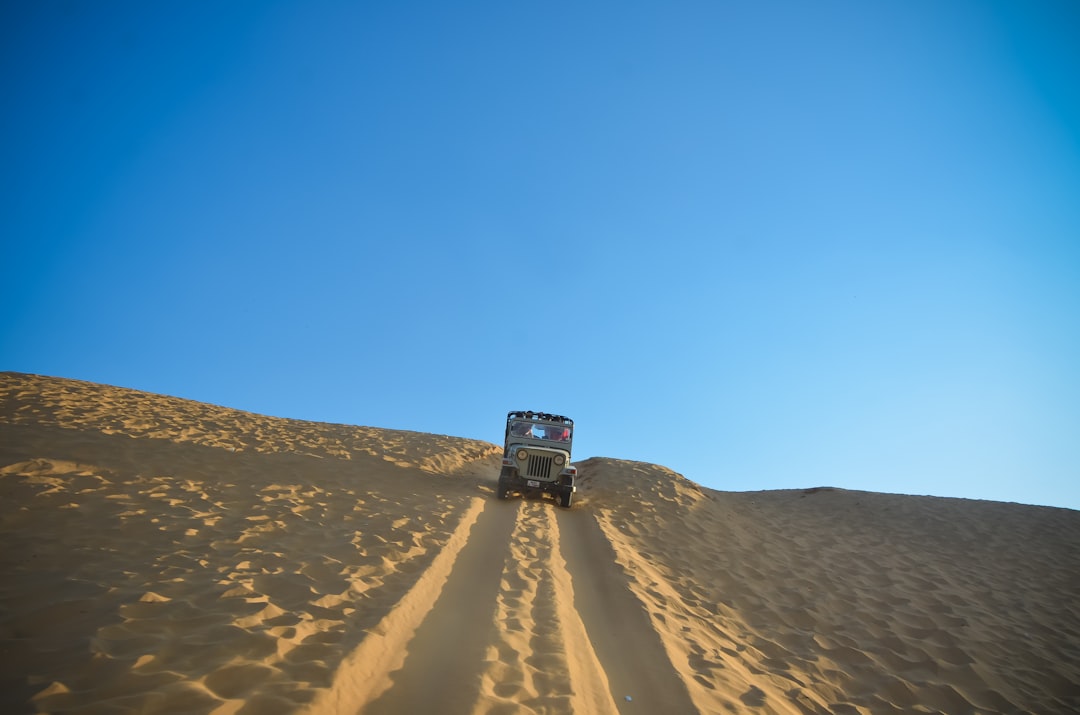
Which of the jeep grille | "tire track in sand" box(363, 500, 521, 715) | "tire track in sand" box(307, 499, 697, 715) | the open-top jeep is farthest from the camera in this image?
the jeep grille

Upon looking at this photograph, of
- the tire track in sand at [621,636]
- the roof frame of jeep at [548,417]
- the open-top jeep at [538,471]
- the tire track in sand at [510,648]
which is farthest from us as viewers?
the roof frame of jeep at [548,417]

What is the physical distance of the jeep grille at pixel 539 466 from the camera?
13281 millimetres

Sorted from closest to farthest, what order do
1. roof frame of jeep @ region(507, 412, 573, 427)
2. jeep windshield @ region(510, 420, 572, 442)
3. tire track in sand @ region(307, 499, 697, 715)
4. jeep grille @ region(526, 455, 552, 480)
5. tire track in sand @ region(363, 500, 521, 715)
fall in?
tire track in sand @ region(363, 500, 521, 715) → tire track in sand @ region(307, 499, 697, 715) → jeep grille @ region(526, 455, 552, 480) → jeep windshield @ region(510, 420, 572, 442) → roof frame of jeep @ region(507, 412, 573, 427)

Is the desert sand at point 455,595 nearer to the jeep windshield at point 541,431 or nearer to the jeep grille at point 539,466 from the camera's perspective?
the jeep grille at point 539,466

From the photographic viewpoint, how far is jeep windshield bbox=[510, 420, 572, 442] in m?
14.5

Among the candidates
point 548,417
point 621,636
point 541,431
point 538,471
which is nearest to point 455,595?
point 621,636

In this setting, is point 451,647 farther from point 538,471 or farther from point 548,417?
point 548,417

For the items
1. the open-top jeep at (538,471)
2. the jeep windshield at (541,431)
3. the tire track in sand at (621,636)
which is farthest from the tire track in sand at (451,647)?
the jeep windshield at (541,431)

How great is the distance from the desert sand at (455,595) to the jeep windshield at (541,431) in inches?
78.1

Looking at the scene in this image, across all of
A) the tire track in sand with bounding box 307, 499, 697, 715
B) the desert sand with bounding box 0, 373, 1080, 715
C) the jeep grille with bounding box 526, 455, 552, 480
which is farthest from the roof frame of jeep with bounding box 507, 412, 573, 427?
the tire track in sand with bounding box 307, 499, 697, 715

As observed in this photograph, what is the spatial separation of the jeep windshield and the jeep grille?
1.05 meters

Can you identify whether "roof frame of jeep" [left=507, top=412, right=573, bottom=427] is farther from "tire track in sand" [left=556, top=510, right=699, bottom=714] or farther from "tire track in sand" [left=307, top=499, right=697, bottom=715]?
"tire track in sand" [left=307, top=499, right=697, bottom=715]

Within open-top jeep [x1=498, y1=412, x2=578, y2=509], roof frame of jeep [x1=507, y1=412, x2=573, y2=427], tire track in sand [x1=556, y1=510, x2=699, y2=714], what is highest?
roof frame of jeep [x1=507, y1=412, x2=573, y2=427]

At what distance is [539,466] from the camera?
1334 centimetres
